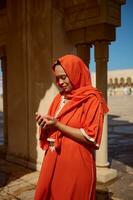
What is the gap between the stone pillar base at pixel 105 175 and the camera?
4.87 metres

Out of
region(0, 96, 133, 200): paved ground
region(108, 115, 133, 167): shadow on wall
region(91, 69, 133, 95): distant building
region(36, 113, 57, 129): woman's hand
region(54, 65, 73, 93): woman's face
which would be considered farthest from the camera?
region(91, 69, 133, 95): distant building

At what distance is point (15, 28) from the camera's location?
19.5 feet

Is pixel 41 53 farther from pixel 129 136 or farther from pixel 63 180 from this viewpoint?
pixel 129 136

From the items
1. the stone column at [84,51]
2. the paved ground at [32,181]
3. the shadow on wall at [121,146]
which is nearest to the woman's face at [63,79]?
the paved ground at [32,181]

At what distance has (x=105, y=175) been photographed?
490 cm

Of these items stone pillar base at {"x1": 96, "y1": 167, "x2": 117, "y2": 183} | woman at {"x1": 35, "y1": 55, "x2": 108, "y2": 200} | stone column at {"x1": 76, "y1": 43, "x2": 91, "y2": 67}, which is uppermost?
stone column at {"x1": 76, "y1": 43, "x2": 91, "y2": 67}

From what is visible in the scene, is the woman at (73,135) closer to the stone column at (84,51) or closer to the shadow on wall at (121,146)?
the stone column at (84,51)

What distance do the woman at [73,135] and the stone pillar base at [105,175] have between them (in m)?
2.51

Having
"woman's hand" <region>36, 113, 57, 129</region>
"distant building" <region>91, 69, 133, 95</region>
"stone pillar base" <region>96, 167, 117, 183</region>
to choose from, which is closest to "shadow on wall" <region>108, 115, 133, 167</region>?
"stone pillar base" <region>96, 167, 117, 183</region>

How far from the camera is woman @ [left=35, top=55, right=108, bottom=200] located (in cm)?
226

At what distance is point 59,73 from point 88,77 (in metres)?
0.23

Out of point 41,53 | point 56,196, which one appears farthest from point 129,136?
point 56,196

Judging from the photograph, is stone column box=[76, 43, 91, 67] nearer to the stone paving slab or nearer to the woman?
the stone paving slab

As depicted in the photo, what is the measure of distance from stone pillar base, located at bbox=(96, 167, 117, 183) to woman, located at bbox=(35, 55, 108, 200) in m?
2.51
